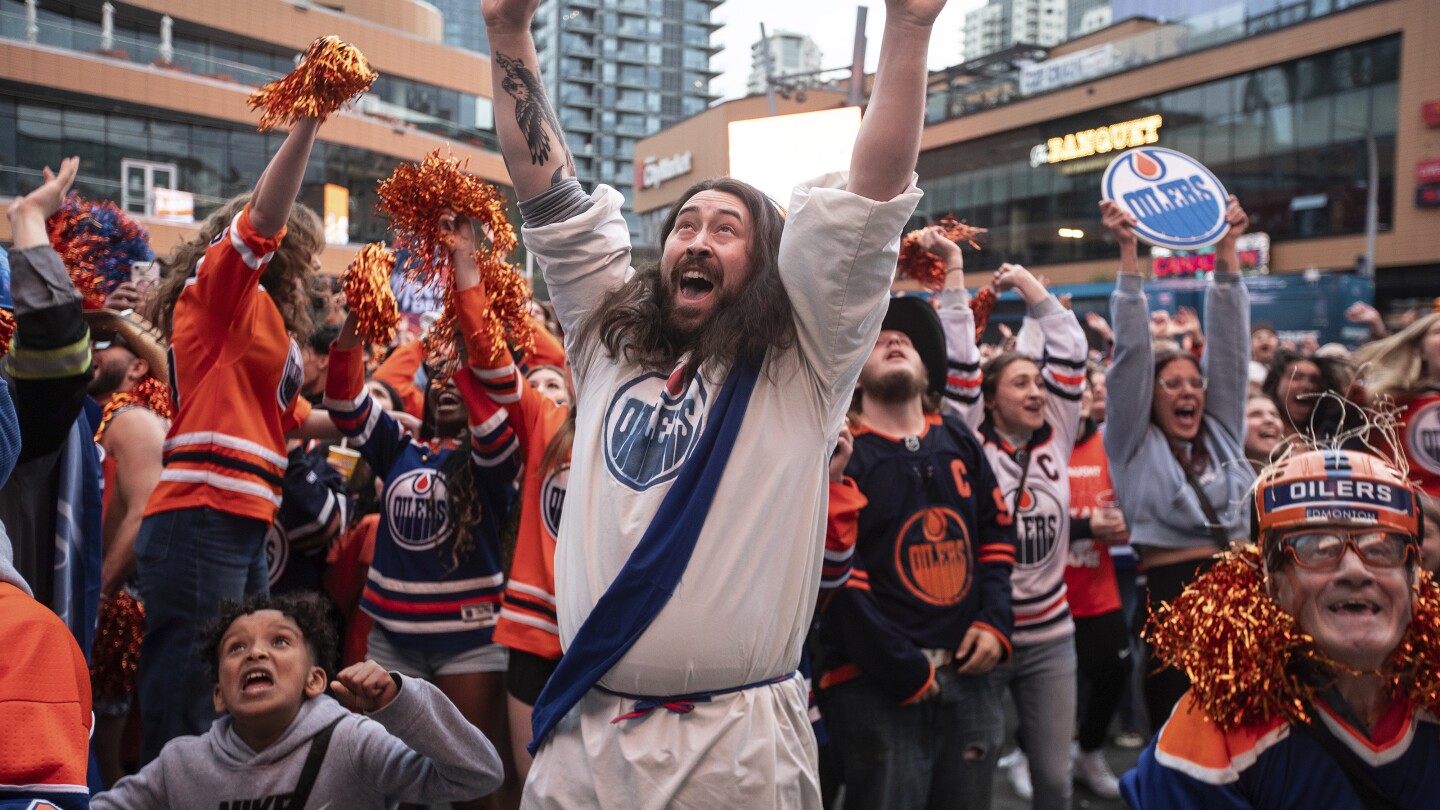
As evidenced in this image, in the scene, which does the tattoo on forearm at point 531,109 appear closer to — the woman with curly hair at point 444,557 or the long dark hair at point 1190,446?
the woman with curly hair at point 444,557

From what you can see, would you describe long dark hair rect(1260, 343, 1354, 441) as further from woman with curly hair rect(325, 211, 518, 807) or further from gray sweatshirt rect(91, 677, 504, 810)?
gray sweatshirt rect(91, 677, 504, 810)

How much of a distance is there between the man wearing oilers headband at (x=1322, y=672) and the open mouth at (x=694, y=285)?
1.24 m

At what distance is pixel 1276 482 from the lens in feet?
8.17

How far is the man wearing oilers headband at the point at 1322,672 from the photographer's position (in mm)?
2279

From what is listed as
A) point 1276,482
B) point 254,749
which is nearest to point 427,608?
point 254,749

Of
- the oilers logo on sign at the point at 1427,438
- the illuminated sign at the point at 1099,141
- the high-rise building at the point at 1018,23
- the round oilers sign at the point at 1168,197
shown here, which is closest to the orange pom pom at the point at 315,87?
the round oilers sign at the point at 1168,197

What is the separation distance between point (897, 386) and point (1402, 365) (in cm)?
265

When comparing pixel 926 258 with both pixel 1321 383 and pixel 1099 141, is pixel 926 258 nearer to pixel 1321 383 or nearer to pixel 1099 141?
pixel 1321 383

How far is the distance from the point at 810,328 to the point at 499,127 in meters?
0.80

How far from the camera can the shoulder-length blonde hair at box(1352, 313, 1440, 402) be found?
16.6 feet

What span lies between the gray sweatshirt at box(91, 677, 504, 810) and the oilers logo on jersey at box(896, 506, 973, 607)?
1551mm

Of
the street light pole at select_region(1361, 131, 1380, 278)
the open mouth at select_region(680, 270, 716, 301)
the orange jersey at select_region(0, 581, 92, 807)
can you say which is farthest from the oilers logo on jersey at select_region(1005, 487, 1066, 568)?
the street light pole at select_region(1361, 131, 1380, 278)

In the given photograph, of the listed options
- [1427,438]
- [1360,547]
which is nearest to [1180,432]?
[1427,438]

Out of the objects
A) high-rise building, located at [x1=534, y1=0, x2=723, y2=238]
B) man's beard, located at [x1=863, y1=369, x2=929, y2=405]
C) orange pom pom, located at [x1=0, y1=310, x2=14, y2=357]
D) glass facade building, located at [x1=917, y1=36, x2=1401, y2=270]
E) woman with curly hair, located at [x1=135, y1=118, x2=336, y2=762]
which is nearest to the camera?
orange pom pom, located at [x1=0, y1=310, x2=14, y2=357]
